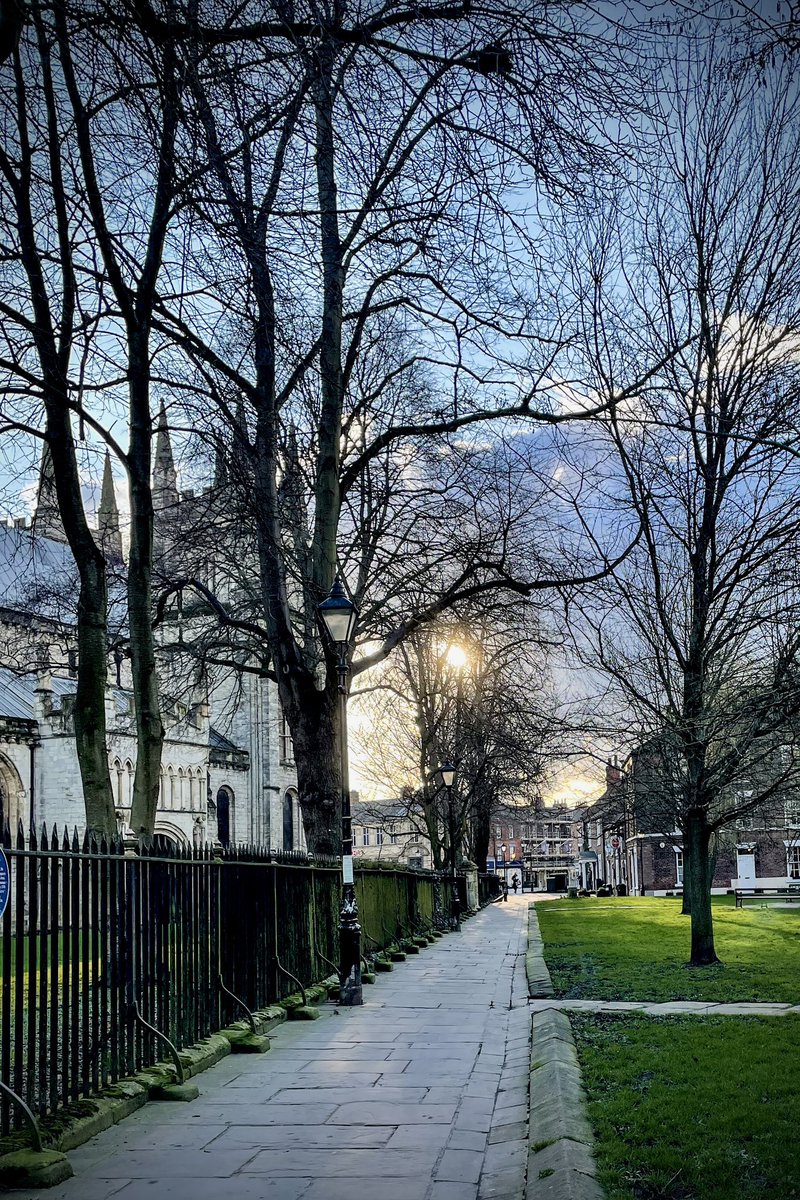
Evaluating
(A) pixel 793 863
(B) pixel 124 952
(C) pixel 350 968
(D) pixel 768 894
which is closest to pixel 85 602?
(B) pixel 124 952

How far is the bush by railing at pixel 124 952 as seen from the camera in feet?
21.2

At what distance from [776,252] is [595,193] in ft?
32.2

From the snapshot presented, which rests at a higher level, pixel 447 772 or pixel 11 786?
pixel 447 772

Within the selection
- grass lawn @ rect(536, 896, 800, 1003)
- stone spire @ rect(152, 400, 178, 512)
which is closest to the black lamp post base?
grass lawn @ rect(536, 896, 800, 1003)

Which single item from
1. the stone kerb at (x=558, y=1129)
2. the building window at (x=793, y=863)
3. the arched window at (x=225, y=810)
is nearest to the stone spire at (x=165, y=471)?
the stone kerb at (x=558, y=1129)

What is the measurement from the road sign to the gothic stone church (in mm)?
10436

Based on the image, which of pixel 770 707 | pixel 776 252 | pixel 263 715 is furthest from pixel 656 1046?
pixel 263 715

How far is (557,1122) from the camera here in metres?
6.51

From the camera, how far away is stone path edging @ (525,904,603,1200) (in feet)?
17.3

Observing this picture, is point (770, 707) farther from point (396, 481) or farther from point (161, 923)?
point (396, 481)

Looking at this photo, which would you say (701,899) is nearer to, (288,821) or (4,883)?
(4,883)

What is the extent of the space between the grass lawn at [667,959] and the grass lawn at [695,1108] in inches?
140

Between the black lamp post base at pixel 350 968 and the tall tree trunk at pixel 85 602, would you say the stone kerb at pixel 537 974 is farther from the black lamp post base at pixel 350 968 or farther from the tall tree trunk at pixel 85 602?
the tall tree trunk at pixel 85 602

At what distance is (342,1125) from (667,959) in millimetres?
13413
